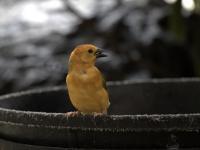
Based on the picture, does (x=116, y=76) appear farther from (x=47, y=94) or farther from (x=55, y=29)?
(x=47, y=94)

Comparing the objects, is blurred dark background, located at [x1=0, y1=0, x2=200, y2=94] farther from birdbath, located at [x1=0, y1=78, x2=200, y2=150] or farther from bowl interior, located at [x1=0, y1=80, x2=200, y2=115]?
birdbath, located at [x1=0, y1=78, x2=200, y2=150]

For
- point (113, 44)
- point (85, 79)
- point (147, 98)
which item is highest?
point (85, 79)

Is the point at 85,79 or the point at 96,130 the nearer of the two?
the point at 96,130

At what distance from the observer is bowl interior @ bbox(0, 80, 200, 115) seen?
189 cm

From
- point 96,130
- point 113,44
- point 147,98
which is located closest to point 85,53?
point 96,130

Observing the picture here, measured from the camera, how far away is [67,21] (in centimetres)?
457

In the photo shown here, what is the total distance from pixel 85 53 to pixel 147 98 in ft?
1.73

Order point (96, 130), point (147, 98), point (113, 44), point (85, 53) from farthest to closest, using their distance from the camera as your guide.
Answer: point (113, 44), point (147, 98), point (85, 53), point (96, 130)

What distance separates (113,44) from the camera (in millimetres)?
4266

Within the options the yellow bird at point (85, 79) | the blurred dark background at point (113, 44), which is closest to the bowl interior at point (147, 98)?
the yellow bird at point (85, 79)

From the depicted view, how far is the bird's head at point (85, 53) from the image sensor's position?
1474 mm

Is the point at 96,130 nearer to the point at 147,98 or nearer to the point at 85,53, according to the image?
the point at 85,53

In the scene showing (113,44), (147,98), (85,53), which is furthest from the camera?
(113,44)

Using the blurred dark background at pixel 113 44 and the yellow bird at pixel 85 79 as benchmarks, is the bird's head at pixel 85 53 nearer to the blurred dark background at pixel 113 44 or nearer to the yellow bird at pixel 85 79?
the yellow bird at pixel 85 79
